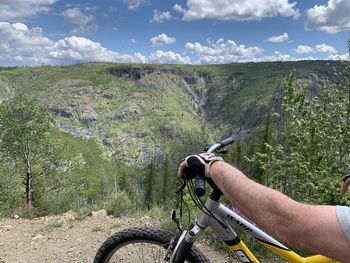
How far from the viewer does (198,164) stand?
249cm

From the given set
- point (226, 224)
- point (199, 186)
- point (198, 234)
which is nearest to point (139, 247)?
point (198, 234)

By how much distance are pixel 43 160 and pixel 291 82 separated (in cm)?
1829

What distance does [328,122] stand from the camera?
32.3ft

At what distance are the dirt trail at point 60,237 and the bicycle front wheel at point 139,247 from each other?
250 cm

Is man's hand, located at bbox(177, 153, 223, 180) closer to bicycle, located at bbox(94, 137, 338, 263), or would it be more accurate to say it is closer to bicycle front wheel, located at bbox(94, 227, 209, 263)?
bicycle, located at bbox(94, 137, 338, 263)

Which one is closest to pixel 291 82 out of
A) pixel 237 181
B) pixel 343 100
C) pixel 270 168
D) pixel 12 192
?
pixel 343 100

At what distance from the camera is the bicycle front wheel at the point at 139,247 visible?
11.3 feet

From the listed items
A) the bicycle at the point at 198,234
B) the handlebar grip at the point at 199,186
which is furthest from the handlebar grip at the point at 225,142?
the handlebar grip at the point at 199,186

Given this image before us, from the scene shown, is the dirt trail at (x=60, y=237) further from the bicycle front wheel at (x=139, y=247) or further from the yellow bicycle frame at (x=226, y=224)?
the yellow bicycle frame at (x=226, y=224)

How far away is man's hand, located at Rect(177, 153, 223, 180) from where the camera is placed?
245cm

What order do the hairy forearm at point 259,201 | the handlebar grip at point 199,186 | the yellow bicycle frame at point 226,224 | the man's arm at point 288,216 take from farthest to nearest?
1. the yellow bicycle frame at point 226,224
2. the handlebar grip at point 199,186
3. the hairy forearm at point 259,201
4. the man's arm at point 288,216

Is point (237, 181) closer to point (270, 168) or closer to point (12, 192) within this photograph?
point (270, 168)

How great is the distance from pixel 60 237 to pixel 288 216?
6.12 m

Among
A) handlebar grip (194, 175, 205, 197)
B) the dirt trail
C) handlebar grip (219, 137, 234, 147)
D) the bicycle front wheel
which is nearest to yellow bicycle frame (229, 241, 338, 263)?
the bicycle front wheel
